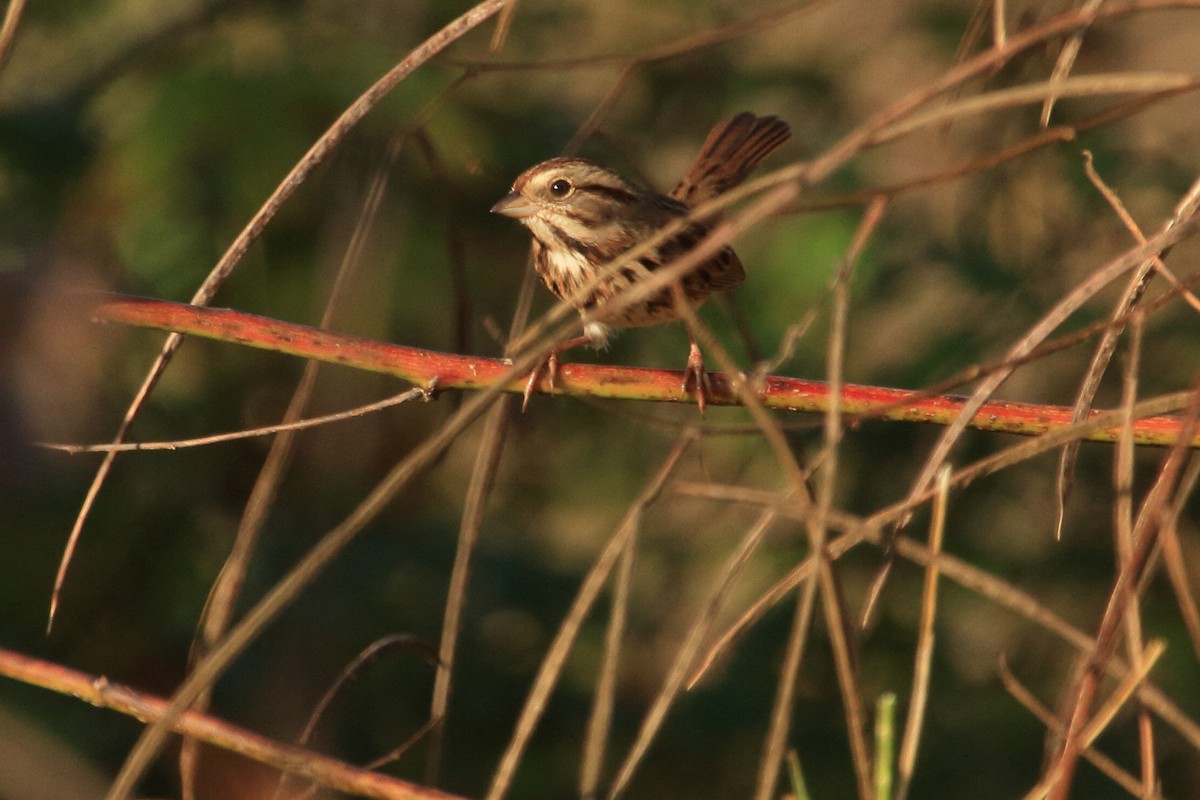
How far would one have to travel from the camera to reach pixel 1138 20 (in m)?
5.29

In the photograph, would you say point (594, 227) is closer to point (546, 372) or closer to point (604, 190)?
point (604, 190)

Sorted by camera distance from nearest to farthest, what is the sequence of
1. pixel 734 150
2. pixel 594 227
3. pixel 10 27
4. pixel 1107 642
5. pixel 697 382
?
pixel 1107 642, pixel 10 27, pixel 697 382, pixel 594 227, pixel 734 150

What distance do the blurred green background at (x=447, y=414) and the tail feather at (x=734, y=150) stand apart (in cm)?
35

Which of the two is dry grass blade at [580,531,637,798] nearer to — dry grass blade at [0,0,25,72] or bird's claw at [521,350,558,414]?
bird's claw at [521,350,558,414]

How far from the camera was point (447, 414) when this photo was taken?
444 cm

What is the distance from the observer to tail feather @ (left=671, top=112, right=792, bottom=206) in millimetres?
4098

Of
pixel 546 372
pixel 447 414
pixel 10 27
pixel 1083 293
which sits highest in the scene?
pixel 447 414

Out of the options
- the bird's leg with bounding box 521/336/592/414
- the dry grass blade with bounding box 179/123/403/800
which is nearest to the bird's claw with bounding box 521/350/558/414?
the bird's leg with bounding box 521/336/592/414

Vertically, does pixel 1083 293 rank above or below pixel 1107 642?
above

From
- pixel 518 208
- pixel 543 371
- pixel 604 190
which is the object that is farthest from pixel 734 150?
pixel 543 371

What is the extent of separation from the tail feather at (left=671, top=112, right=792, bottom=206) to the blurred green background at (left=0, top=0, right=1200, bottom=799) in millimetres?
347

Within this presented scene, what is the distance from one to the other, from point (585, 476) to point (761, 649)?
40.7 inches

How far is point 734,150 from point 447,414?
1097mm

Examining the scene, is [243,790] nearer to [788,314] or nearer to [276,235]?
[276,235]
